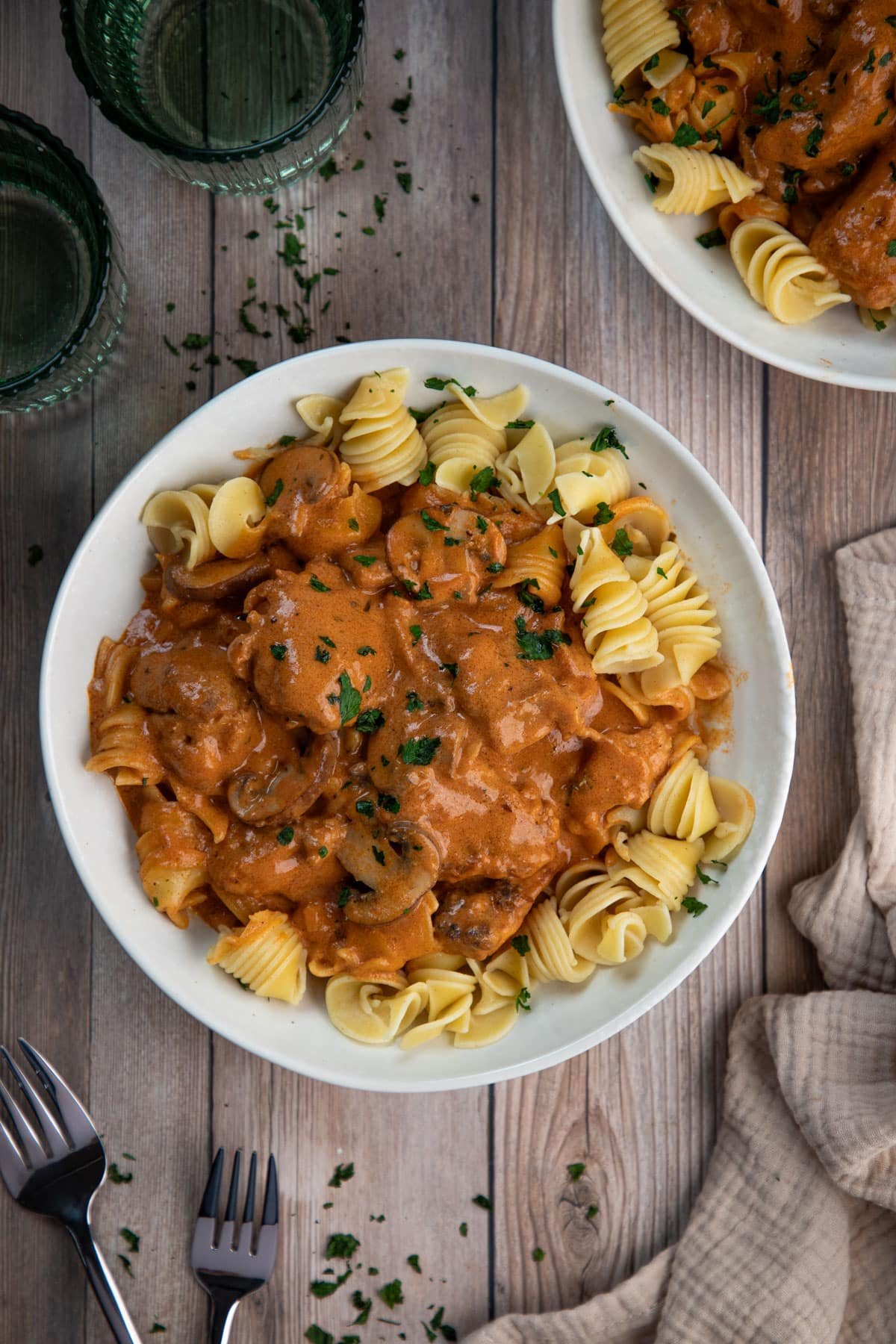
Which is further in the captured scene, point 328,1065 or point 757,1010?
point 757,1010

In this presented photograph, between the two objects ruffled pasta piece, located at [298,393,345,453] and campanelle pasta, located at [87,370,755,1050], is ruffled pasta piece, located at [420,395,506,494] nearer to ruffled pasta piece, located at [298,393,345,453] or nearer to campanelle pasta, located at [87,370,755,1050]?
campanelle pasta, located at [87,370,755,1050]

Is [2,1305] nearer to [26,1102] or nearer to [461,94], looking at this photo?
[26,1102]

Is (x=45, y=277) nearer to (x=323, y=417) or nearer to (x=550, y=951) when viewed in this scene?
(x=323, y=417)

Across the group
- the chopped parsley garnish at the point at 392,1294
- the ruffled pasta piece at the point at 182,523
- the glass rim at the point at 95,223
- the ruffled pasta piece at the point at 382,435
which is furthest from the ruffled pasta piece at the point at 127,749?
the chopped parsley garnish at the point at 392,1294

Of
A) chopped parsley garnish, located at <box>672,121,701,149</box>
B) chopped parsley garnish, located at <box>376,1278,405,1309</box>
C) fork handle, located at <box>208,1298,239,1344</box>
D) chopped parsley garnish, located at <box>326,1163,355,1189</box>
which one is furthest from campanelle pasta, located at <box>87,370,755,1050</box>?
fork handle, located at <box>208,1298,239,1344</box>

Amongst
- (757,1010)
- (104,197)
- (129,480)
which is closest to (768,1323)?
(757,1010)

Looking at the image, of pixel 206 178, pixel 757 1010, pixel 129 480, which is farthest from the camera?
pixel 757 1010
